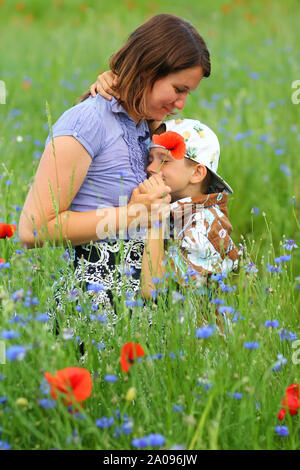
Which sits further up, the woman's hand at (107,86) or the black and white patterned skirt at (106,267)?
the woman's hand at (107,86)

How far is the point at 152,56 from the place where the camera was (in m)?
2.37

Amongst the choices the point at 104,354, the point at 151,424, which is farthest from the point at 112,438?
the point at 104,354

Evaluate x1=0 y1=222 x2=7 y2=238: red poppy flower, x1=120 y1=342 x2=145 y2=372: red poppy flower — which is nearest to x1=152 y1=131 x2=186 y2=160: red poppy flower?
x1=0 y1=222 x2=7 y2=238: red poppy flower

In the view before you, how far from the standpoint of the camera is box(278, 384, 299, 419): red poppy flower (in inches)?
63.2

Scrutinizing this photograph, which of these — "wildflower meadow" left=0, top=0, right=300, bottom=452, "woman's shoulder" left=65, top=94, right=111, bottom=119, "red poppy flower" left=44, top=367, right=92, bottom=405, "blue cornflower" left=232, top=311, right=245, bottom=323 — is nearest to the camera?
"red poppy flower" left=44, top=367, right=92, bottom=405

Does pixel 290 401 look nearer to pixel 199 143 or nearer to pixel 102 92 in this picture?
pixel 199 143

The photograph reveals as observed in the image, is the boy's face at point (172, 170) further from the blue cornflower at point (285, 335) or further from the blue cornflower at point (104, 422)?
the blue cornflower at point (104, 422)

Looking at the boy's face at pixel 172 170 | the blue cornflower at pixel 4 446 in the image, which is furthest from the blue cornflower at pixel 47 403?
the boy's face at pixel 172 170

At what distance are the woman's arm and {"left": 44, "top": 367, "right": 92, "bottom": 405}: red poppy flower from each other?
808 millimetres

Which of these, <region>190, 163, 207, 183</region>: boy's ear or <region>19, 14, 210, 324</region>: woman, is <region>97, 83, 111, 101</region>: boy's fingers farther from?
<region>190, 163, 207, 183</region>: boy's ear

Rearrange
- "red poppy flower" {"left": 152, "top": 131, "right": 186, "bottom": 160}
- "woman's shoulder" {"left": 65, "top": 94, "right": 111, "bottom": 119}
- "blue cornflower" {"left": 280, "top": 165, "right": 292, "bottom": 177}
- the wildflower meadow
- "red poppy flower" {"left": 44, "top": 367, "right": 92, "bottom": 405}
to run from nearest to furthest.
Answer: "red poppy flower" {"left": 44, "top": 367, "right": 92, "bottom": 405}
the wildflower meadow
"red poppy flower" {"left": 152, "top": 131, "right": 186, "bottom": 160}
"woman's shoulder" {"left": 65, "top": 94, "right": 111, "bottom": 119}
"blue cornflower" {"left": 280, "top": 165, "right": 292, "bottom": 177}

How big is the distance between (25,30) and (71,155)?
8.54 meters

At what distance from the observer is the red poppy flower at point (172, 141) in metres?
2.22

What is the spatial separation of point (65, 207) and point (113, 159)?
30cm
